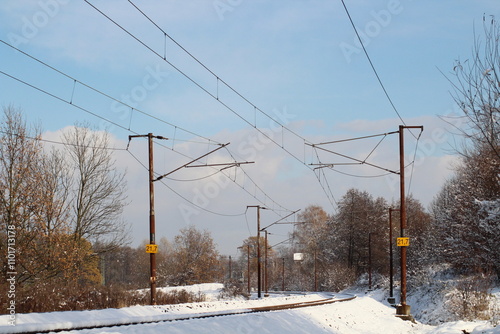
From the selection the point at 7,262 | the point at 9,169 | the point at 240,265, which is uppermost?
the point at 9,169

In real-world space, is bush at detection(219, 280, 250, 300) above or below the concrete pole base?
below

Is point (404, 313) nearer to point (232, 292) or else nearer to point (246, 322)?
point (246, 322)

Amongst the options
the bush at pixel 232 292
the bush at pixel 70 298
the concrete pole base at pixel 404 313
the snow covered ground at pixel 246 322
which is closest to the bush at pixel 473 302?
the concrete pole base at pixel 404 313

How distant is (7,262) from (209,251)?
2240 inches

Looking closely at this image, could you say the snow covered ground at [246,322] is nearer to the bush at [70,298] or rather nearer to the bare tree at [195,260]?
the bush at [70,298]

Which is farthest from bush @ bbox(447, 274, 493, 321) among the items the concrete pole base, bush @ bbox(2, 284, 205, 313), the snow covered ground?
bush @ bbox(2, 284, 205, 313)

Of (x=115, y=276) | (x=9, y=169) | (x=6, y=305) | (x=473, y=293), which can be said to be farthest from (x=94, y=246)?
(x=115, y=276)

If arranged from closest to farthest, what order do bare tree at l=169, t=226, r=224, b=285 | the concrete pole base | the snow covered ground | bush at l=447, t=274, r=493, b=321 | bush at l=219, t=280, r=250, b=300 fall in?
the snow covered ground < bush at l=447, t=274, r=493, b=321 < the concrete pole base < bush at l=219, t=280, r=250, b=300 < bare tree at l=169, t=226, r=224, b=285

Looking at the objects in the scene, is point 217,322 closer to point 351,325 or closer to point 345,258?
point 351,325

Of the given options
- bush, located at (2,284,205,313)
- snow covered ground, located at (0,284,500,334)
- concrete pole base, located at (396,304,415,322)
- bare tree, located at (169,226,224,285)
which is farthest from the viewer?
bare tree, located at (169,226,224,285)

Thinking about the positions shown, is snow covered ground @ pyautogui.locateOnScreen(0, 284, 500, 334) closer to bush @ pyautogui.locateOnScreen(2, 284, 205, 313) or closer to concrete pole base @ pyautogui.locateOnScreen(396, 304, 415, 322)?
concrete pole base @ pyautogui.locateOnScreen(396, 304, 415, 322)

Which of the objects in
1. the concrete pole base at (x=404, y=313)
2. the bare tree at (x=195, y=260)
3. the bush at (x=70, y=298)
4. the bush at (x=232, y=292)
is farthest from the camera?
the bare tree at (x=195, y=260)

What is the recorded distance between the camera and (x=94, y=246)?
41.5 meters

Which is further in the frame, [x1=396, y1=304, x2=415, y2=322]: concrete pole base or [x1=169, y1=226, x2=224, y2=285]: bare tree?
[x1=169, y1=226, x2=224, y2=285]: bare tree
